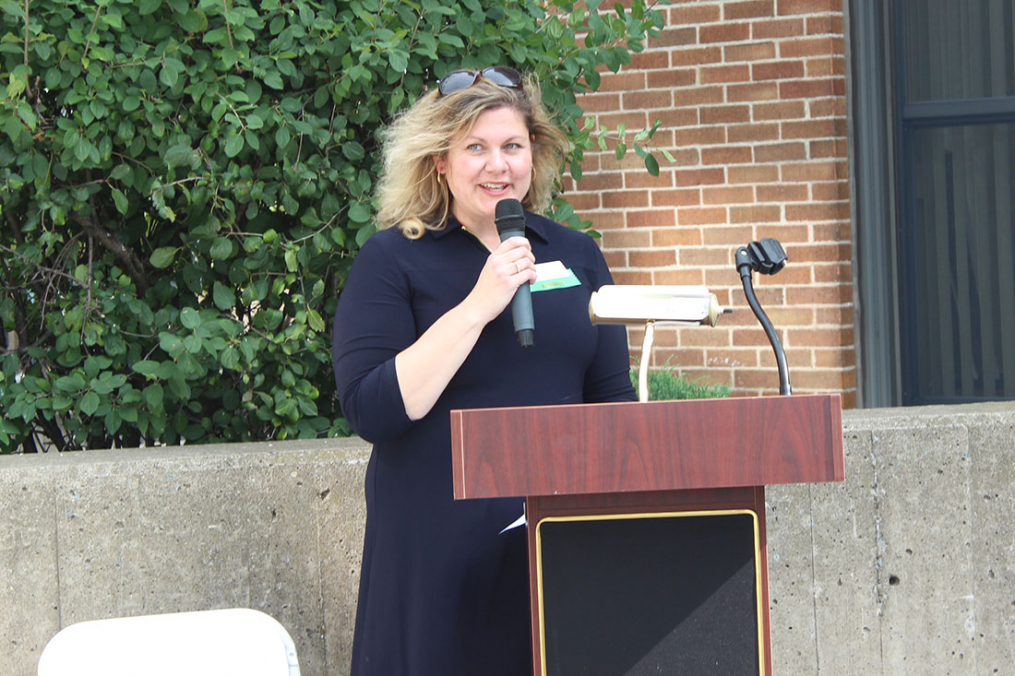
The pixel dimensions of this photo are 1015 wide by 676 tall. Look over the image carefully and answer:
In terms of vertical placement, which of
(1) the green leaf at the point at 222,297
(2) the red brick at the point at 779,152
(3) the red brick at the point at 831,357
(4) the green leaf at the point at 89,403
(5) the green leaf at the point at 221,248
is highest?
(2) the red brick at the point at 779,152

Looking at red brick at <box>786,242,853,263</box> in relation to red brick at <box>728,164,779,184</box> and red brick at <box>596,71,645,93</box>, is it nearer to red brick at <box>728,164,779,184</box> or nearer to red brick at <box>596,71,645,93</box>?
red brick at <box>728,164,779,184</box>

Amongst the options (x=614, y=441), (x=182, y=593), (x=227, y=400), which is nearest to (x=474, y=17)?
(x=227, y=400)

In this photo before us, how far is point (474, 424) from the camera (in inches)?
64.9

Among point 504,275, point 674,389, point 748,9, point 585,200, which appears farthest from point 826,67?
point 504,275

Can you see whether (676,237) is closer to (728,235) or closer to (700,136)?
(728,235)

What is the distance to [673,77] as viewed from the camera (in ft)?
17.0

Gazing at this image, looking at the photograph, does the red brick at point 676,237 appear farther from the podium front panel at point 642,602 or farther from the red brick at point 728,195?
the podium front panel at point 642,602

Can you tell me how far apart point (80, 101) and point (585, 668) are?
233 cm

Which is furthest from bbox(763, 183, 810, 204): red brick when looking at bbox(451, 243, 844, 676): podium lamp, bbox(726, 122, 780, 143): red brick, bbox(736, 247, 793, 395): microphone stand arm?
bbox(451, 243, 844, 676): podium lamp

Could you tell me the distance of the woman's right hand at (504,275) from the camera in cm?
197

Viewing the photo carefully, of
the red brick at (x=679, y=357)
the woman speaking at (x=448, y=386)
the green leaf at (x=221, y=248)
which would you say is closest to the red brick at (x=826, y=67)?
the red brick at (x=679, y=357)

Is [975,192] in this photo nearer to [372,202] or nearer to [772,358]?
[772,358]

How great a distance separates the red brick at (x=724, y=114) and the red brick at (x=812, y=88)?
0.58 feet

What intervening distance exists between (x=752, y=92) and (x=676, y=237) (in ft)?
2.42
